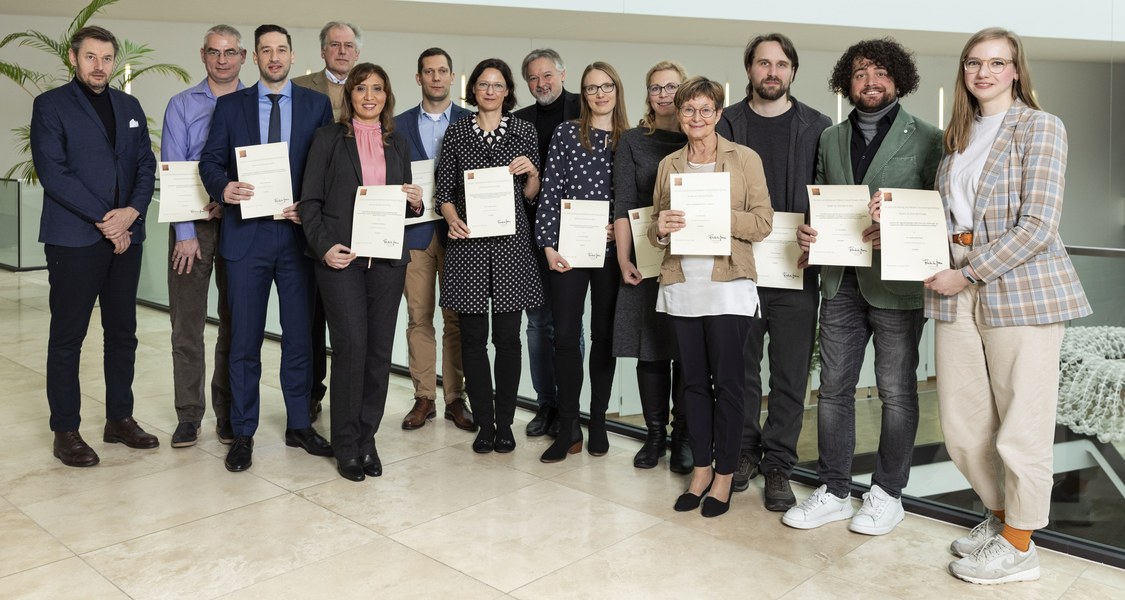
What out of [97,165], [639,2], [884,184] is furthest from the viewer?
[639,2]

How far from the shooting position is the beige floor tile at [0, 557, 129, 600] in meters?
2.70

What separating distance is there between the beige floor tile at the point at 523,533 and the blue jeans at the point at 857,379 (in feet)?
2.27

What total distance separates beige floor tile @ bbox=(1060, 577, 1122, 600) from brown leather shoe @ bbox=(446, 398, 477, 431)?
2.53 m

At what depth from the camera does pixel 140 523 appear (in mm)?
3256

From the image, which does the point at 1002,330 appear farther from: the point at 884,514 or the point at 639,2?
the point at 639,2

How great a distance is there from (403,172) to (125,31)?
9.81m

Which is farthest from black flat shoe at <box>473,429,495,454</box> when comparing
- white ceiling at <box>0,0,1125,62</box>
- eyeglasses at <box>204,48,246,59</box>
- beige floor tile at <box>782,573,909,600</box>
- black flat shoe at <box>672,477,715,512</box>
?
white ceiling at <box>0,0,1125,62</box>

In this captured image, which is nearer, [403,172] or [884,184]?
[884,184]

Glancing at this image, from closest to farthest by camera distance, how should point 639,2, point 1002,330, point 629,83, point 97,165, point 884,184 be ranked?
point 1002,330 → point 884,184 → point 97,165 → point 639,2 → point 629,83

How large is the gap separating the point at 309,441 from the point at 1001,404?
2.71 meters

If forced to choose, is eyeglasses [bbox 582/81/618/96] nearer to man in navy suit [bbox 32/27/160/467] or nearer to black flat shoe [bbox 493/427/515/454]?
black flat shoe [bbox 493/427/515/454]

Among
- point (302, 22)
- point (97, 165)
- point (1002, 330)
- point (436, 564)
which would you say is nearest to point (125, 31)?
point (302, 22)

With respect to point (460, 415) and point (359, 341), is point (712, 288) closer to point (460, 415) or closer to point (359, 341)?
point (359, 341)

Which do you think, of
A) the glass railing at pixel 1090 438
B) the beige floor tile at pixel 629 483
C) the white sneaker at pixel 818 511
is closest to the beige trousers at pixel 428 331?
the beige floor tile at pixel 629 483
